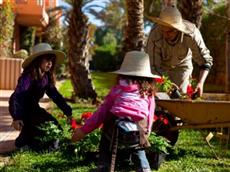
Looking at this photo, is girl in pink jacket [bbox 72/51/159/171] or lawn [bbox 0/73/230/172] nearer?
girl in pink jacket [bbox 72/51/159/171]

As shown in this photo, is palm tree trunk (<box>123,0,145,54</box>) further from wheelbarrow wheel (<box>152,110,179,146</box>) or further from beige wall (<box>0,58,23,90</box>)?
wheelbarrow wheel (<box>152,110,179,146</box>)

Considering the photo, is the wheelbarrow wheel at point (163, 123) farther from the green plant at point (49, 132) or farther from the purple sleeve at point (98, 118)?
the purple sleeve at point (98, 118)

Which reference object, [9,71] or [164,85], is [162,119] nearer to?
[164,85]

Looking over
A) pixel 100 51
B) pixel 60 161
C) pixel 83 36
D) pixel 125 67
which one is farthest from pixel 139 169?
pixel 100 51

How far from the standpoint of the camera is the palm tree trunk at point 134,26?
12.8 m

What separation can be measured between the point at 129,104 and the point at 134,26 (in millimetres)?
8431

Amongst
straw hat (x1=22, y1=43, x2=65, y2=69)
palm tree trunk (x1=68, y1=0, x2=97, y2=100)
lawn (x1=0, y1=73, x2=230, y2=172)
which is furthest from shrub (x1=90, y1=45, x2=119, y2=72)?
lawn (x1=0, y1=73, x2=230, y2=172)

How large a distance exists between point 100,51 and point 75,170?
46053mm

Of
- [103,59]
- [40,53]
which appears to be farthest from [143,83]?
[103,59]

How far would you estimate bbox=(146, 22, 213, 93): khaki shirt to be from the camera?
6574 mm

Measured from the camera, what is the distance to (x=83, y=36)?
1400 centimetres

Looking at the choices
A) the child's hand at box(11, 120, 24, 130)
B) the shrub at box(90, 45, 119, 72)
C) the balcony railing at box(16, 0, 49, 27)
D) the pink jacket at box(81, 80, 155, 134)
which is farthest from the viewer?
the shrub at box(90, 45, 119, 72)

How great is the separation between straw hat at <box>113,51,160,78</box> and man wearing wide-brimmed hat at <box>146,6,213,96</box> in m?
1.39

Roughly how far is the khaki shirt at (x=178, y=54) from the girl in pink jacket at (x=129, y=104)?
70.7 inches
